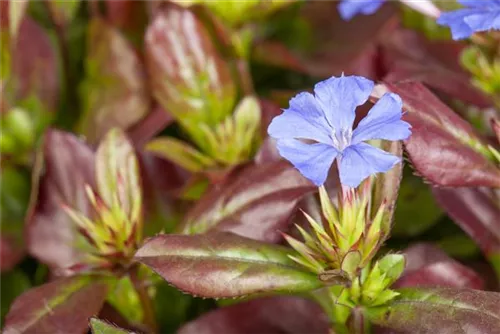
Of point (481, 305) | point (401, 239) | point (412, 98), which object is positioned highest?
point (412, 98)

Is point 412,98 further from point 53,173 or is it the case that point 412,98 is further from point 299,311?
point 53,173

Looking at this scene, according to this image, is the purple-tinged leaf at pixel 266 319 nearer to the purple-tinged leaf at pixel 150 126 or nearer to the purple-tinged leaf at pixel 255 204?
the purple-tinged leaf at pixel 255 204

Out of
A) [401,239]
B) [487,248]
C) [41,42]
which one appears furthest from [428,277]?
[41,42]

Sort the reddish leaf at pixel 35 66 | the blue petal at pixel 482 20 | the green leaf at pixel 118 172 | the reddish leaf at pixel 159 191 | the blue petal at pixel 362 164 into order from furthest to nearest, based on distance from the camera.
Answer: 1. the reddish leaf at pixel 35 66
2. the reddish leaf at pixel 159 191
3. the green leaf at pixel 118 172
4. the blue petal at pixel 482 20
5. the blue petal at pixel 362 164

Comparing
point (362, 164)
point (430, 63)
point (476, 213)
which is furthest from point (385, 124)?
point (430, 63)

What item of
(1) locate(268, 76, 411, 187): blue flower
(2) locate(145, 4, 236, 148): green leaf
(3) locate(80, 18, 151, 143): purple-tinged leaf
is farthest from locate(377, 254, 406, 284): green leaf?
(3) locate(80, 18, 151, 143): purple-tinged leaf

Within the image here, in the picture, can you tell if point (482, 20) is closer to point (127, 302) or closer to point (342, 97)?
point (342, 97)

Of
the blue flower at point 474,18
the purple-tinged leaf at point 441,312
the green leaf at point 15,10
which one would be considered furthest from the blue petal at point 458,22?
the green leaf at point 15,10
